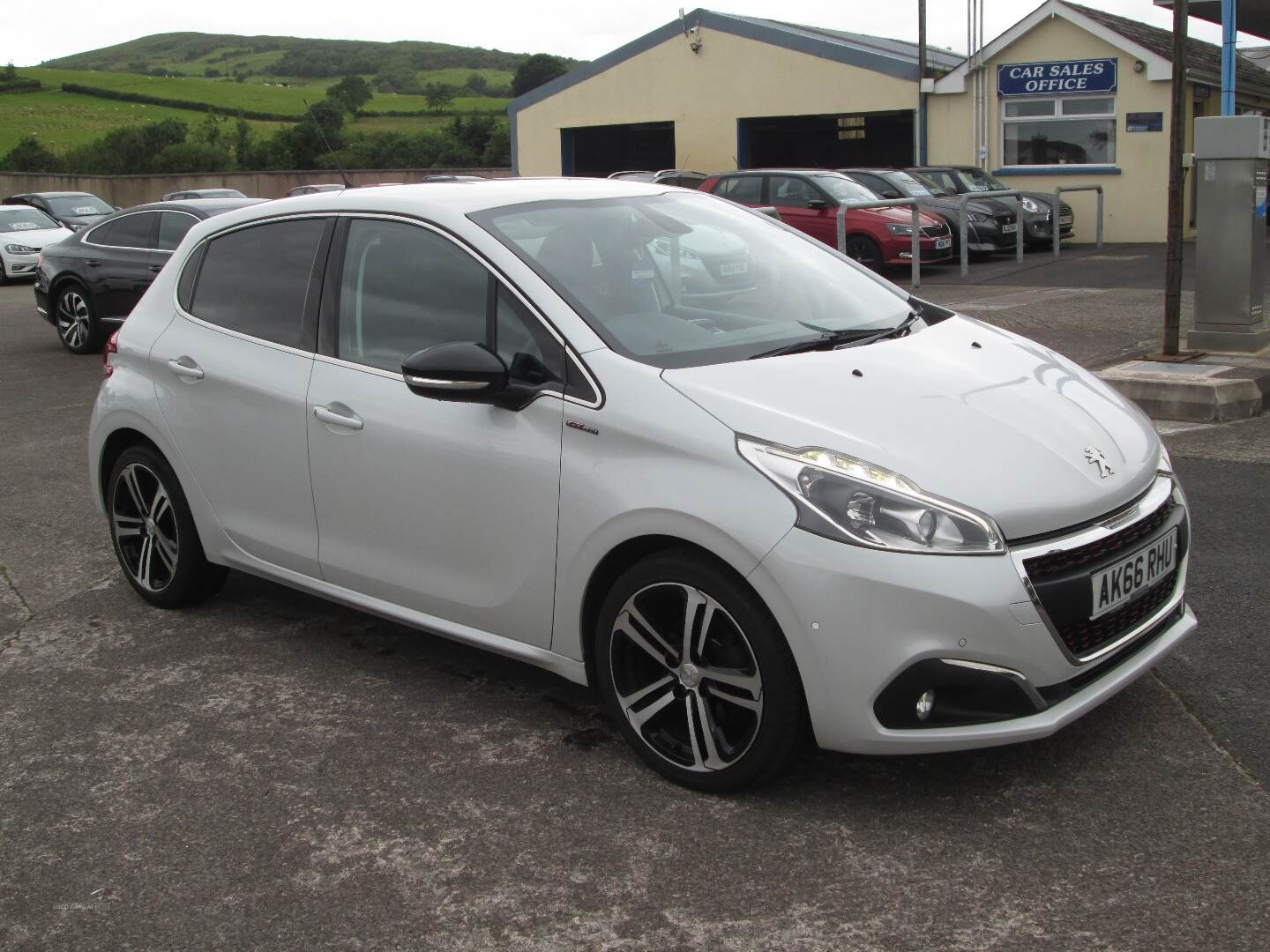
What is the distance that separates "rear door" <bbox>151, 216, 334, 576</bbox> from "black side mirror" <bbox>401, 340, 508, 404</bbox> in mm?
812

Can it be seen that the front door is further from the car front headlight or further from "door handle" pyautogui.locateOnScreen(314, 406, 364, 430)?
the car front headlight

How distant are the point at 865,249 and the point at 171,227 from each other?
10580 millimetres

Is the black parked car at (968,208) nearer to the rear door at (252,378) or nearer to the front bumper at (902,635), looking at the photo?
Answer: the rear door at (252,378)

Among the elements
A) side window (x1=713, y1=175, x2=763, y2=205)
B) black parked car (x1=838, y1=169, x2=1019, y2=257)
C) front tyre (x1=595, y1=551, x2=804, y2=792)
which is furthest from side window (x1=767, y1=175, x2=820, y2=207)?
front tyre (x1=595, y1=551, x2=804, y2=792)

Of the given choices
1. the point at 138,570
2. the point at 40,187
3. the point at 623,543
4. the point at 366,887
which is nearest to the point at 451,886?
the point at 366,887

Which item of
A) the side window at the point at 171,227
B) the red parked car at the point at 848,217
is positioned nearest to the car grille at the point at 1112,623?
the side window at the point at 171,227

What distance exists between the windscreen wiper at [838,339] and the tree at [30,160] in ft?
172

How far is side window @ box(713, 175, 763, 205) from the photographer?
835 inches

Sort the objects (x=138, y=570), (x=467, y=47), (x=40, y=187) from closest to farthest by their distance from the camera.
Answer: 1. (x=138, y=570)
2. (x=40, y=187)
3. (x=467, y=47)

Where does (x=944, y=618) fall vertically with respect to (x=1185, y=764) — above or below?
above

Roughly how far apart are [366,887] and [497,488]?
1.19 m

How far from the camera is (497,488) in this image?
3963 millimetres

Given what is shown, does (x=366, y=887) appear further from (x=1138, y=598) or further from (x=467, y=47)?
(x=467, y=47)

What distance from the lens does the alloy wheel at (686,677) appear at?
11.6ft
